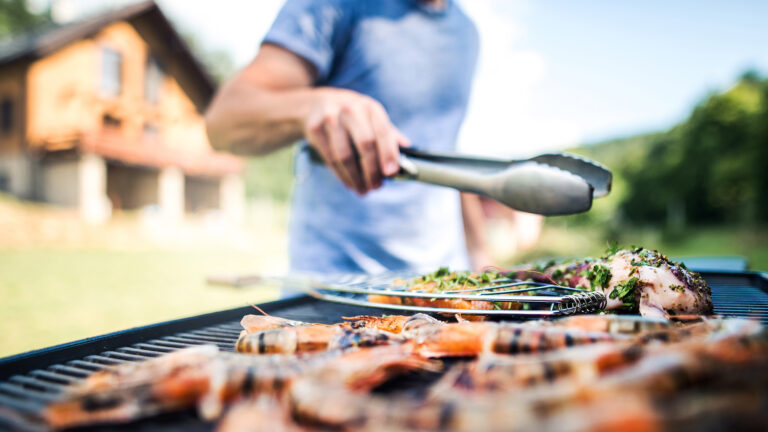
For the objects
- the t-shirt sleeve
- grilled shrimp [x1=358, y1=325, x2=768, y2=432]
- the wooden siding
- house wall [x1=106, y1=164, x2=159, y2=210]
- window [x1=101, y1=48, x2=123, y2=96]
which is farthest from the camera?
house wall [x1=106, y1=164, x2=159, y2=210]

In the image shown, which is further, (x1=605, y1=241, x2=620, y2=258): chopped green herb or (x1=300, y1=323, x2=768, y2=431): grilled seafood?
(x1=605, y1=241, x2=620, y2=258): chopped green herb

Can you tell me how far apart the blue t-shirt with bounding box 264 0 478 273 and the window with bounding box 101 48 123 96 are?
22.7 m

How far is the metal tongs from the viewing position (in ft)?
6.13

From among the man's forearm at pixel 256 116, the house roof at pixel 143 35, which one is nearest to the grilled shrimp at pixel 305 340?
the man's forearm at pixel 256 116

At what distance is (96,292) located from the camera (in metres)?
11.0

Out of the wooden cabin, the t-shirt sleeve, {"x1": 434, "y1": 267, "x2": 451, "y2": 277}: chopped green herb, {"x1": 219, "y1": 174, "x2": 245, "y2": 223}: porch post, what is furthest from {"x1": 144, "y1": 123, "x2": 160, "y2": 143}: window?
{"x1": 434, "y1": 267, "x2": 451, "y2": 277}: chopped green herb

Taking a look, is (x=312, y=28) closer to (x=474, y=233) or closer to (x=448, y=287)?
(x=448, y=287)

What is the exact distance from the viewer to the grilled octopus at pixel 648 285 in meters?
1.73

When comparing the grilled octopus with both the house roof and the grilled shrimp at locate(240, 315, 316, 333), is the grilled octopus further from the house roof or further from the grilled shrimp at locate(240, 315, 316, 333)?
the house roof

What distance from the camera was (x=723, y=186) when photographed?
1160 inches

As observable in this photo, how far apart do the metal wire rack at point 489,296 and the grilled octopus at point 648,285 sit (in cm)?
9

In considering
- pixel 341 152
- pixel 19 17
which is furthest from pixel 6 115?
pixel 341 152

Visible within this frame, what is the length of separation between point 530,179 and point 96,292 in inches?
468

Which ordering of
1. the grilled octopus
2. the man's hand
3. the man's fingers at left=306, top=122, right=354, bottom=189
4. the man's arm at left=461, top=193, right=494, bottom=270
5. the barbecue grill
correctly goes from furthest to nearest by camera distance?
the man's arm at left=461, top=193, right=494, bottom=270 → the man's fingers at left=306, top=122, right=354, bottom=189 → the man's hand → the grilled octopus → the barbecue grill
